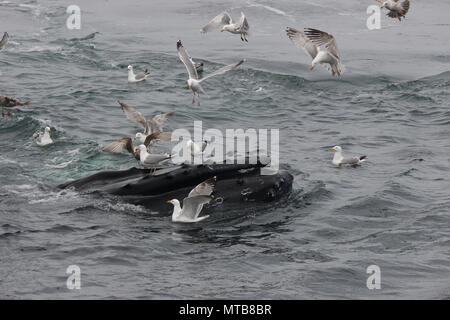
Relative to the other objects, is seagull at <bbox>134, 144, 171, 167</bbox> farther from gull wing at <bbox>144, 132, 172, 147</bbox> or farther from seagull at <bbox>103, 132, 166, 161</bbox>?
gull wing at <bbox>144, 132, 172, 147</bbox>

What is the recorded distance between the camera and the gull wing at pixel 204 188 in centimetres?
1584

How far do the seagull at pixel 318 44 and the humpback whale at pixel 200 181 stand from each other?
458 centimetres

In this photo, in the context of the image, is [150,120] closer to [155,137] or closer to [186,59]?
[155,137]

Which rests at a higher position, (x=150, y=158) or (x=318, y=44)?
(x=318, y=44)

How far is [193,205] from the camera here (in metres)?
16.3

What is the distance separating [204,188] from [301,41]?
726cm

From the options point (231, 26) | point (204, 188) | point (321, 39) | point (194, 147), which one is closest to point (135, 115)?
point (194, 147)

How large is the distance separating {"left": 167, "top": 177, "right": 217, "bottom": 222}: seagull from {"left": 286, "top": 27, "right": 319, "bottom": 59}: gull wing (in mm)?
6599

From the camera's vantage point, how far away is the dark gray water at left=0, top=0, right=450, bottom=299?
14547 millimetres

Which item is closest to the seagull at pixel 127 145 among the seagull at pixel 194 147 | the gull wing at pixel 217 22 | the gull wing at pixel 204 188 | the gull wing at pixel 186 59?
the seagull at pixel 194 147

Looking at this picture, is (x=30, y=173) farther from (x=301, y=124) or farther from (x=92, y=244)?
(x=301, y=124)

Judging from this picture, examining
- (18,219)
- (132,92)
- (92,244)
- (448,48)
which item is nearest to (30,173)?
(18,219)

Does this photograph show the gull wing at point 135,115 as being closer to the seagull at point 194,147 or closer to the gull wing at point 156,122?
the gull wing at point 156,122

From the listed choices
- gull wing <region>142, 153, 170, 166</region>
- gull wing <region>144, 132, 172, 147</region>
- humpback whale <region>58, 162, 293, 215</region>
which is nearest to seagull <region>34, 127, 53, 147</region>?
gull wing <region>144, 132, 172, 147</region>
